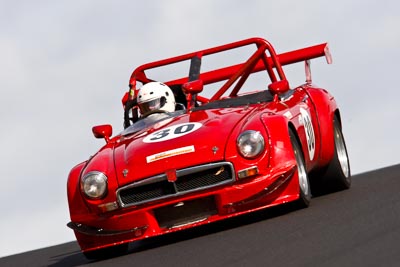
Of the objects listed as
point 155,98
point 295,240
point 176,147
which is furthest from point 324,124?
point 295,240

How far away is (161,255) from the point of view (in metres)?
7.62

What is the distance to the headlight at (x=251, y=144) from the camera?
8.28 meters

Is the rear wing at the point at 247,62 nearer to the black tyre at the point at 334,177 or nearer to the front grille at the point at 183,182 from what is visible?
the black tyre at the point at 334,177

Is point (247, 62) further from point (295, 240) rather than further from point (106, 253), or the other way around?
point (295, 240)

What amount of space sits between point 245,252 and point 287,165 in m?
1.69

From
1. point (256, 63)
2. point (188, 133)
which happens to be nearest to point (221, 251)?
point (188, 133)

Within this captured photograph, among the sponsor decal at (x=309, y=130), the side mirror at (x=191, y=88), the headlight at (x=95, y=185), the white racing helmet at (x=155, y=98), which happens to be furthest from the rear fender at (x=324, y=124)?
the headlight at (x=95, y=185)

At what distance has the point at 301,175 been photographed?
881cm

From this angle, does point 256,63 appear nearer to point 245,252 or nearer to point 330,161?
point 330,161

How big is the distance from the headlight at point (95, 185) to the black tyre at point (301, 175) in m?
1.39

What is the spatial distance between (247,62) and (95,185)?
3.11 m

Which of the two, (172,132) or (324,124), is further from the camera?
(324,124)

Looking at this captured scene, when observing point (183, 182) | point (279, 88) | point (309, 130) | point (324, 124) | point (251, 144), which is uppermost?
point (279, 88)

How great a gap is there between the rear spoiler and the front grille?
9.12 ft
